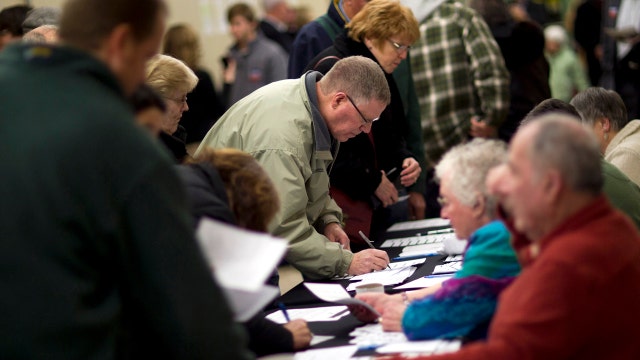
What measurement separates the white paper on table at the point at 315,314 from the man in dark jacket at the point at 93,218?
1.18m

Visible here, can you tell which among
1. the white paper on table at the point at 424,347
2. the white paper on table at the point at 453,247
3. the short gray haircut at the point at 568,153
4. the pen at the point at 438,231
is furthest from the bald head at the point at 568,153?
the pen at the point at 438,231

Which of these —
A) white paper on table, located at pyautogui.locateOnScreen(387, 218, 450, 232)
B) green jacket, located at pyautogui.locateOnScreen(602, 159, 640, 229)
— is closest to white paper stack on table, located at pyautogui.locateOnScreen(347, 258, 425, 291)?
green jacket, located at pyautogui.locateOnScreen(602, 159, 640, 229)

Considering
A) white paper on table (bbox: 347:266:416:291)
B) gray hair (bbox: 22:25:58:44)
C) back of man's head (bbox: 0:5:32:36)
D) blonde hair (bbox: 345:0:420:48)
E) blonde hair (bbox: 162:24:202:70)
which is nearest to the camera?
white paper on table (bbox: 347:266:416:291)

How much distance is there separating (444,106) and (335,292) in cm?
330

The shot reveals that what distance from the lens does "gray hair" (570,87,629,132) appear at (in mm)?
4281

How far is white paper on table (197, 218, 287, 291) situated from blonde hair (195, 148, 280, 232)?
1.05 ft

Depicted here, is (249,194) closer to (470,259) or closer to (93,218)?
(470,259)

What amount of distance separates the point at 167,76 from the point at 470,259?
1632mm

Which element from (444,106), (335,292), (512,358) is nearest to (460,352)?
(512,358)

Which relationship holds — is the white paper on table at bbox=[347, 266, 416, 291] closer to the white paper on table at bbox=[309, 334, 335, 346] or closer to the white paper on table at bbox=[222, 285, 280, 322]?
→ the white paper on table at bbox=[309, 334, 335, 346]

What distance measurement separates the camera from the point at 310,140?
3.77 m

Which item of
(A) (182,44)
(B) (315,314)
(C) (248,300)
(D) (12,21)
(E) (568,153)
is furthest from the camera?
(A) (182,44)

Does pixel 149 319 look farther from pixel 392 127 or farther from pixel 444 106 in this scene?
pixel 444 106

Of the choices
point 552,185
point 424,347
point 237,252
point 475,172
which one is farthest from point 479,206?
point 237,252
